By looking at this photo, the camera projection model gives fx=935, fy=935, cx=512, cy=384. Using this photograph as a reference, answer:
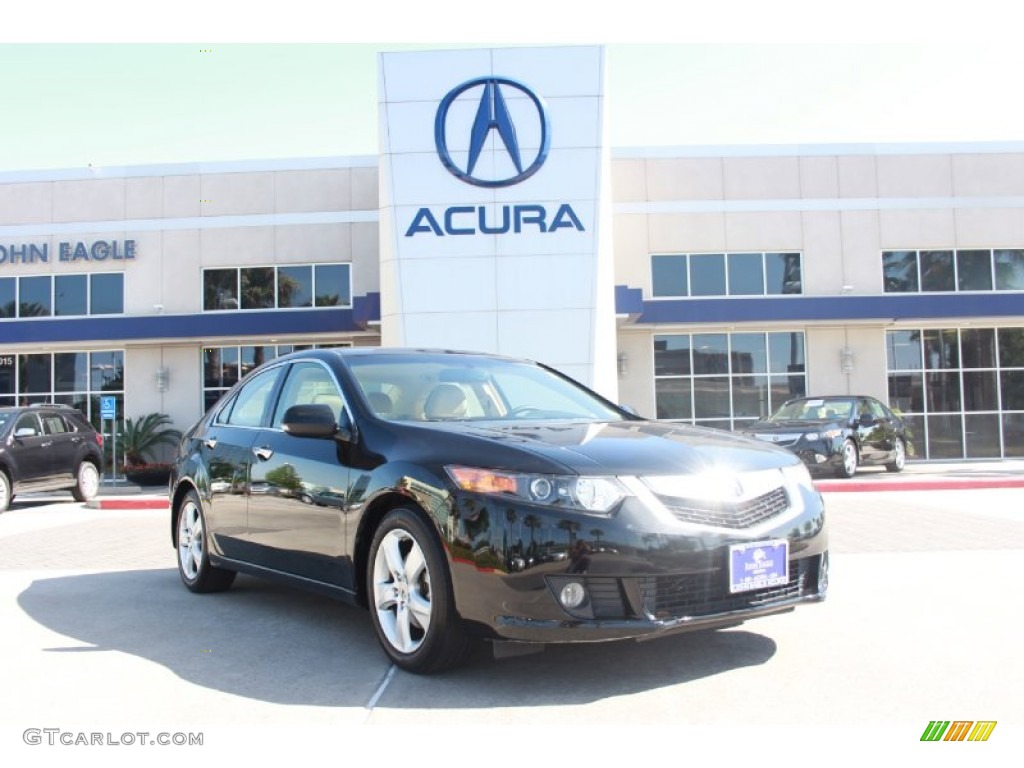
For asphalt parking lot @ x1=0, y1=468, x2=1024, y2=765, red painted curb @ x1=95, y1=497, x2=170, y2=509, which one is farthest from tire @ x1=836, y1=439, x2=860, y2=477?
red painted curb @ x1=95, y1=497, x2=170, y2=509

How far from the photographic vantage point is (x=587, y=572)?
3852 mm

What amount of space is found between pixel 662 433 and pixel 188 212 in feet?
73.0

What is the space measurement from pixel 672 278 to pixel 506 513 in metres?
20.7

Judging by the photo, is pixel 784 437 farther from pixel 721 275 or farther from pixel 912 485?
pixel 721 275

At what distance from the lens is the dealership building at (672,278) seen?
23.2 meters

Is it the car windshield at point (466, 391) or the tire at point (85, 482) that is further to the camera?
the tire at point (85, 482)

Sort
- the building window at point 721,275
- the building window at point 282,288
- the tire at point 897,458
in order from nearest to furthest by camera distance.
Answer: the tire at point 897,458 → the building window at point 721,275 → the building window at point 282,288

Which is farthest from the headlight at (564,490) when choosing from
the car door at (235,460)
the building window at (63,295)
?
the building window at (63,295)

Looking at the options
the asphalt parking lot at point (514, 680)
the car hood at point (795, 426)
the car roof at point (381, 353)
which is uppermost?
the car roof at point (381, 353)

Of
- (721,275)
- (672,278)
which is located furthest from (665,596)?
(721,275)

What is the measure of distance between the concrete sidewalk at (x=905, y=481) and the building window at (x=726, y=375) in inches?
141

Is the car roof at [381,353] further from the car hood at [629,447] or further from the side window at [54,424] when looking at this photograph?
the side window at [54,424]

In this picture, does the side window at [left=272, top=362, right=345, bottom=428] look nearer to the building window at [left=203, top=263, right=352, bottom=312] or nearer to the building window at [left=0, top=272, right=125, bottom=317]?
the building window at [left=203, top=263, right=352, bottom=312]

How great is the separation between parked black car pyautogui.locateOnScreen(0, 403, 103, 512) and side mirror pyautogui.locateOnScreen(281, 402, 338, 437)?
11.2m
